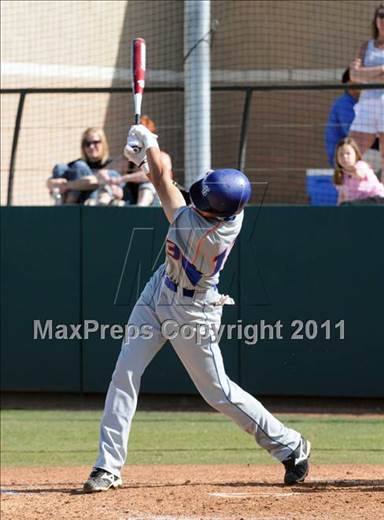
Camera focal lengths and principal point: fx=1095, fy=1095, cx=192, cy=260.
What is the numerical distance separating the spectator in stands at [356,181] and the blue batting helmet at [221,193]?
4.35 meters

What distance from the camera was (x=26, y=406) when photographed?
11.7 meters

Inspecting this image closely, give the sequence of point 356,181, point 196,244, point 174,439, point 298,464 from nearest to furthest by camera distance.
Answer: point 196,244, point 298,464, point 174,439, point 356,181

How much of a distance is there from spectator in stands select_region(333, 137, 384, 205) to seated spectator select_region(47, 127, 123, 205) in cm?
230

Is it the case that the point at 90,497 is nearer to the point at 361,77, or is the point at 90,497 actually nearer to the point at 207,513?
the point at 207,513

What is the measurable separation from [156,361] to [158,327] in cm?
438

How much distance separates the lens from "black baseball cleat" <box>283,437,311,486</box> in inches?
283

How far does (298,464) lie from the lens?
23.7 ft

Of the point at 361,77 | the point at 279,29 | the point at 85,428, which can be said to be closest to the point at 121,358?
the point at 85,428

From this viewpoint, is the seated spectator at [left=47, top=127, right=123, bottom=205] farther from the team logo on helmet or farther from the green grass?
the team logo on helmet

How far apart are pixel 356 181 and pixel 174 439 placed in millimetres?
3302

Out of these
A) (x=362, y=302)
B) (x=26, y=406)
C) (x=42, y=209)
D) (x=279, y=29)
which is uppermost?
(x=279, y=29)

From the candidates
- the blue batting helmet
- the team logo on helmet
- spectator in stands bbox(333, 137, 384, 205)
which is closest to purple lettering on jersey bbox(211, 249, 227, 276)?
the blue batting helmet

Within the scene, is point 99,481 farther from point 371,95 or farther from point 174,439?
point 371,95

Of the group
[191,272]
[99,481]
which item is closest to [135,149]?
[191,272]
